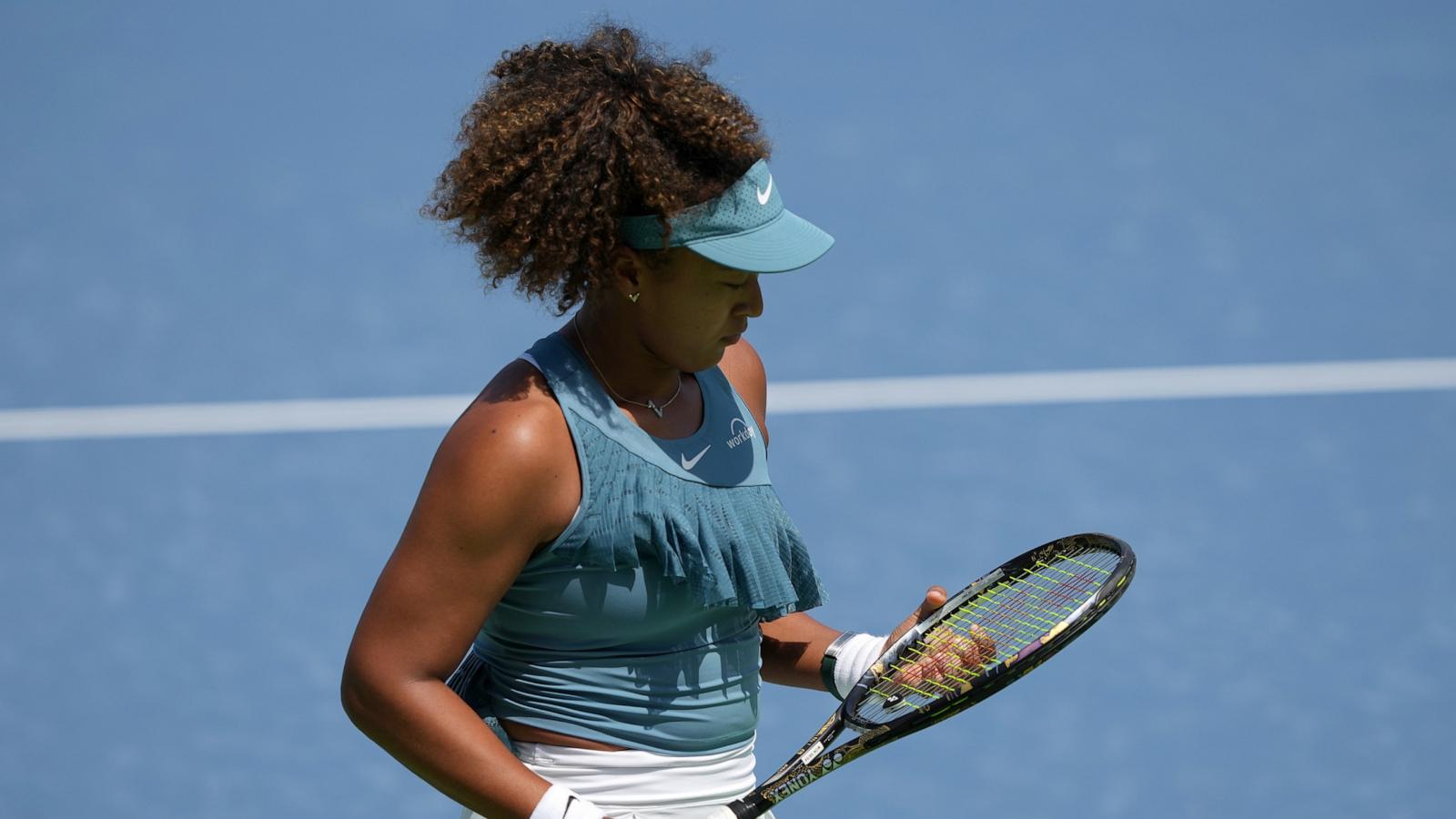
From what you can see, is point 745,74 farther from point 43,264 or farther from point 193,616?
point 193,616

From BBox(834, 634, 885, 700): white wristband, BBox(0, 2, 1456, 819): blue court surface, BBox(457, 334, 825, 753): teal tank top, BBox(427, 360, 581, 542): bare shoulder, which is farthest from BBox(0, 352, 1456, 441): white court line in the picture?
BBox(427, 360, 581, 542): bare shoulder

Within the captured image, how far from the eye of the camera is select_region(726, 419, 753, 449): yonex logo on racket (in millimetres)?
2464

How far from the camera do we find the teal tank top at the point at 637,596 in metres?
2.24

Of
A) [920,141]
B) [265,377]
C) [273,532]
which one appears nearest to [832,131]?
[920,141]

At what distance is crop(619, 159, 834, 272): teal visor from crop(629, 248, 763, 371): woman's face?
0.11 ft

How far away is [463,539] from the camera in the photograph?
2131 millimetres

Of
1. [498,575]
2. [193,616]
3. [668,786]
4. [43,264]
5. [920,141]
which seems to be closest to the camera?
[498,575]

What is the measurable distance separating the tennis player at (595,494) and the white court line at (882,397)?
400cm

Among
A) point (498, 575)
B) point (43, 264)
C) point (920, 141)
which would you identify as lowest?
point (498, 575)

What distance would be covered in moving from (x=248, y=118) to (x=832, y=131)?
2.80m

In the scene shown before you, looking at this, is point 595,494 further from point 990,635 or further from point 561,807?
point 990,635

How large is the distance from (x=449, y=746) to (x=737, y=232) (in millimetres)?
749

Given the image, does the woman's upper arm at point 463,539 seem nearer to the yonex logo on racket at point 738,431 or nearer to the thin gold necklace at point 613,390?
the thin gold necklace at point 613,390

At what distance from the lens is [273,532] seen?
5871 millimetres
